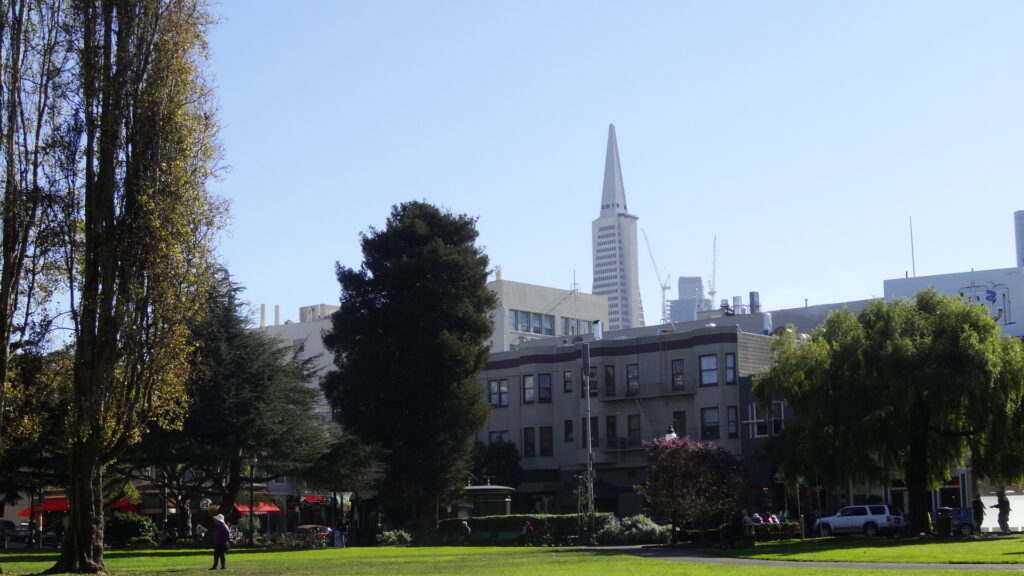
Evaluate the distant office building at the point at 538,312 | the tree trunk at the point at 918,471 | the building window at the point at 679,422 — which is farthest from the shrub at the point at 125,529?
the distant office building at the point at 538,312

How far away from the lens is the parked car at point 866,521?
5725 centimetres

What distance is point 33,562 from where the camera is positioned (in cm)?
4072

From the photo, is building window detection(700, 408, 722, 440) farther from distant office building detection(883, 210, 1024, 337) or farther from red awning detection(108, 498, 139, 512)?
distant office building detection(883, 210, 1024, 337)

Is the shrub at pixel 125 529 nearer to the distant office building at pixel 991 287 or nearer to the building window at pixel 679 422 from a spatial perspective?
the building window at pixel 679 422

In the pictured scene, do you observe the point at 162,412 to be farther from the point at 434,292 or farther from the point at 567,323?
the point at 567,323

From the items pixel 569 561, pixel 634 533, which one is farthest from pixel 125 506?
pixel 569 561

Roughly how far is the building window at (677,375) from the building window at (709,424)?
2338 mm

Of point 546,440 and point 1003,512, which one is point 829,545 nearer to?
point 1003,512

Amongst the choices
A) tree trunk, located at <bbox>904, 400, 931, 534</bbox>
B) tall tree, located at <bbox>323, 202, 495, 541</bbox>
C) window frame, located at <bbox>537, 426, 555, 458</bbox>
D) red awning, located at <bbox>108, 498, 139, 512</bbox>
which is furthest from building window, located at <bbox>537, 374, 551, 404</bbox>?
tree trunk, located at <bbox>904, 400, 931, 534</bbox>

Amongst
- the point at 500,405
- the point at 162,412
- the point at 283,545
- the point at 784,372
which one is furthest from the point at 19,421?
the point at 500,405

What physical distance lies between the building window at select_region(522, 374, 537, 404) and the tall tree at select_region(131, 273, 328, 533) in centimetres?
Result: 2252

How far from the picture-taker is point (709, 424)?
241 ft

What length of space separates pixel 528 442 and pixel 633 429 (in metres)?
7.77

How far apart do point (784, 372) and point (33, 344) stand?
29105mm
